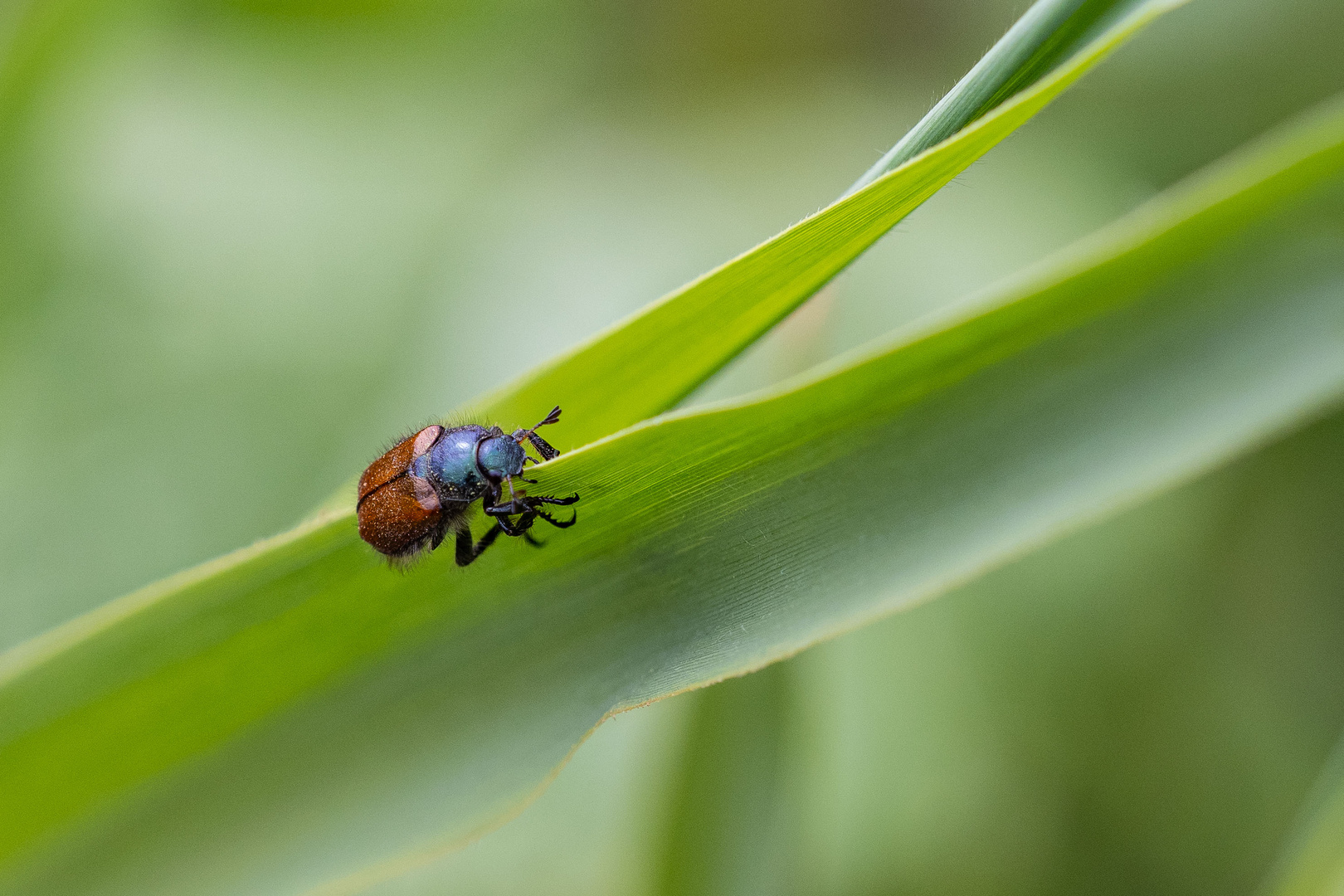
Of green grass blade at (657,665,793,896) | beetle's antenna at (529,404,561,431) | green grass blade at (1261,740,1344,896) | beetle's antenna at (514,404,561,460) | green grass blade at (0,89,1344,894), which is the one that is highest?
beetle's antenna at (529,404,561,431)

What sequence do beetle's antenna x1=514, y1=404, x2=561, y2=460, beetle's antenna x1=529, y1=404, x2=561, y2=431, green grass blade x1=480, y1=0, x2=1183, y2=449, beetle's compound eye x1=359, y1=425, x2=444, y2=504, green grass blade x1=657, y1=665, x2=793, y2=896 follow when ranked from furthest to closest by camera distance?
beetle's compound eye x1=359, y1=425, x2=444, y2=504, beetle's antenna x1=514, y1=404, x2=561, y2=460, green grass blade x1=657, y1=665, x2=793, y2=896, beetle's antenna x1=529, y1=404, x2=561, y2=431, green grass blade x1=480, y1=0, x2=1183, y2=449

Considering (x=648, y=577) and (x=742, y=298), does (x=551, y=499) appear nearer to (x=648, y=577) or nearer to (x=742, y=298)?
(x=648, y=577)

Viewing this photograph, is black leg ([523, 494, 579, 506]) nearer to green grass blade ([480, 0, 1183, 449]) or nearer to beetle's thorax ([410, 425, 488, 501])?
green grass blade ([480, 0, 1183, 449])

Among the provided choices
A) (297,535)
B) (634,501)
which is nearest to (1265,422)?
(634,501)

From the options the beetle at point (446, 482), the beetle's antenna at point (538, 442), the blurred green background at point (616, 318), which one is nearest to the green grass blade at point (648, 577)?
the beetle at point (446, 482)

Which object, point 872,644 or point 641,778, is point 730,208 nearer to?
point 872,644

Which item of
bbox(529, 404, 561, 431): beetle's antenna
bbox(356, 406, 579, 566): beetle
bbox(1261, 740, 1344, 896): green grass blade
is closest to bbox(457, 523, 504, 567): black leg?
bbox(356, 406, 579, 566): beetle

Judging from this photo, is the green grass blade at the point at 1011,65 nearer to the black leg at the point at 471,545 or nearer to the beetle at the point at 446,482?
the black leg at the point at 471,545
